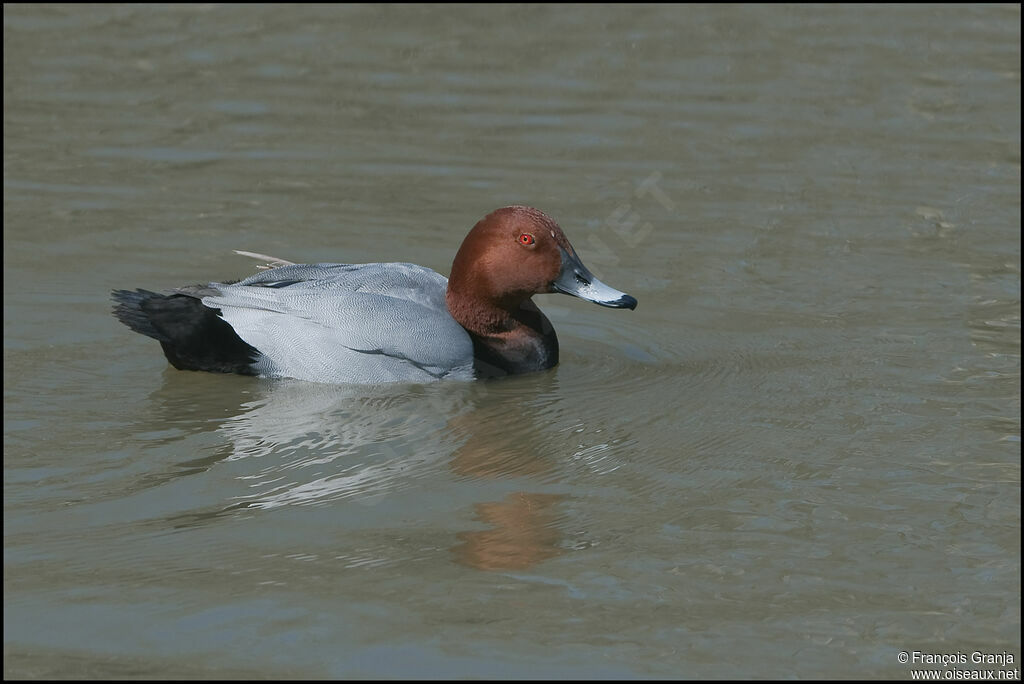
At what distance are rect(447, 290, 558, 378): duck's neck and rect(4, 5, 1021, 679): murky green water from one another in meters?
0.17

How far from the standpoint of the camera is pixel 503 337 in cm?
808

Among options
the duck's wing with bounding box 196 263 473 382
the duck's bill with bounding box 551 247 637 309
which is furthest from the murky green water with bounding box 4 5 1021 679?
the duck's bill with bounding box 551 247 637 309

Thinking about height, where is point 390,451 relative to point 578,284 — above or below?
below

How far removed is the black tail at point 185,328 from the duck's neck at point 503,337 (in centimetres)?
111

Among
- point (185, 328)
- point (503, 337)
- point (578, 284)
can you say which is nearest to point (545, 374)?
point (503, 337)

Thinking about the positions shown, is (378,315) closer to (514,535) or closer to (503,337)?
(503,337)

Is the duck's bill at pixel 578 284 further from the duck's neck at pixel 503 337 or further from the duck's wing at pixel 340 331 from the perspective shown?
the duck's wing at pixel 340 331

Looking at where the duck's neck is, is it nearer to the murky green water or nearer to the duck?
the duck

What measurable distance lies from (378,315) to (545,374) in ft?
3.19

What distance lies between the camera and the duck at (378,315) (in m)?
7.68

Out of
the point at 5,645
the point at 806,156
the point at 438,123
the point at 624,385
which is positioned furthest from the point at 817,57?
the point at 5,645

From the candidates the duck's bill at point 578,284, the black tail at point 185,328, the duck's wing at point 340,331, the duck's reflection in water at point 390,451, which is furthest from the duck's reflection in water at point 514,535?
the black tail at point 185,328

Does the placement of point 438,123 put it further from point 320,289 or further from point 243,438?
point 243,438

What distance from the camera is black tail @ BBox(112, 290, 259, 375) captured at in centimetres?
764
